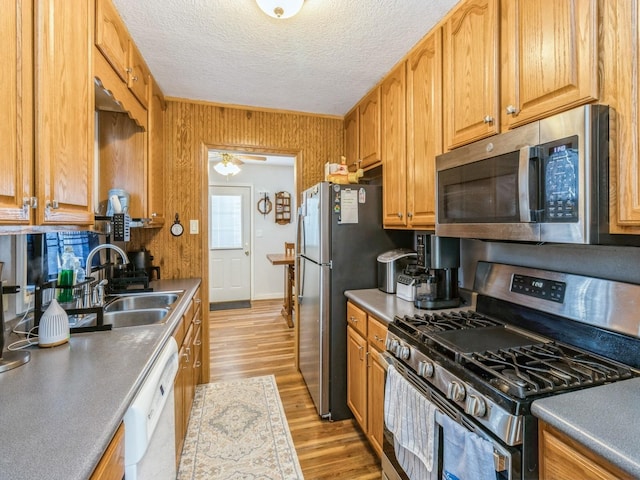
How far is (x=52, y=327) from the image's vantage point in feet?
4.01

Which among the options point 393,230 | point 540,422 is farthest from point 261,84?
point 540,422

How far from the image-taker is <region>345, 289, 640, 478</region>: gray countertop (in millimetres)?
664

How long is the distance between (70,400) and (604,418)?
1.36 m

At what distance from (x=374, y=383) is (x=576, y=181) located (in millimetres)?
1381

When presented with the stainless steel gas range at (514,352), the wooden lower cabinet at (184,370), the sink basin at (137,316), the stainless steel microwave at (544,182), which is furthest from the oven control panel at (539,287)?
the sink basin at (137,316)

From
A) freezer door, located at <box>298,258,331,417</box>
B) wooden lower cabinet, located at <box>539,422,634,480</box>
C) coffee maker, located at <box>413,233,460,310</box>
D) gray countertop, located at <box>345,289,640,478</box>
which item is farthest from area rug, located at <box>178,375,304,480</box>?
gray countertop, located at <box>345,289,640,478</box>

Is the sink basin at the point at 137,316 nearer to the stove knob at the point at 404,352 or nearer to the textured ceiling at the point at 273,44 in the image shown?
the stove knob at the point at 404,352

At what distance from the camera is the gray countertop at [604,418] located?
0.66 metres

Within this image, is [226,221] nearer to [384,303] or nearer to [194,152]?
[194,152]

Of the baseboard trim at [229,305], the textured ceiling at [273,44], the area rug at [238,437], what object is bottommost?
the area rug at [238,437]

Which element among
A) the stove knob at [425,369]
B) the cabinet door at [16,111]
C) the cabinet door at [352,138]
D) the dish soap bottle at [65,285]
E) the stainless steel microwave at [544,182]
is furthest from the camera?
the cabinet door at [352,138]

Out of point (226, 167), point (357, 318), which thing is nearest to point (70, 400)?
point (357, 318)

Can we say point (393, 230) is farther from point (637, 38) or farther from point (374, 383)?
point (637, 38)

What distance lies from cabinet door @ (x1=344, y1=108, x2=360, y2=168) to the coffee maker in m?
1.20
